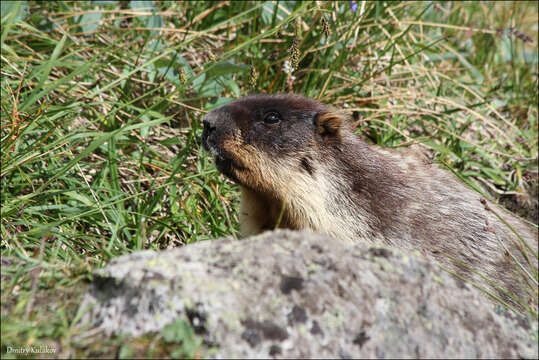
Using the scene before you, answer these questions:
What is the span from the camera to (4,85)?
432 cm

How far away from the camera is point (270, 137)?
3924 millimetres

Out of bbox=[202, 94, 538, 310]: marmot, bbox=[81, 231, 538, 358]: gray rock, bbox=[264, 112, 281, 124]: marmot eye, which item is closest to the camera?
bbox=[81, 231, 538, 358]: gray rock

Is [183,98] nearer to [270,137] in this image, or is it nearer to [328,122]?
[270,137]

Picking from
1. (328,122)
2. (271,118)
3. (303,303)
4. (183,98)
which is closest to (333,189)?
(328,122)

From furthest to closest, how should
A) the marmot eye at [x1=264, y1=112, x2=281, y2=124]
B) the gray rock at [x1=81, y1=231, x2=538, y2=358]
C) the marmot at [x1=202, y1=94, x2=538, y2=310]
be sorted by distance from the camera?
the marmot eye at [x1=264, y1=112, x2=281, y2=124]
the marmot at [x1=202, y1=94, x2=538, y2=310]
the gray rock at [x1=81, y1=231, x2=538, y2=358]

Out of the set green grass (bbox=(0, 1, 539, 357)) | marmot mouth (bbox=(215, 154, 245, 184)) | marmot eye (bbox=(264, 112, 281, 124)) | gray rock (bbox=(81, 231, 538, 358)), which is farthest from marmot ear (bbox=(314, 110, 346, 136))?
gray rock (bbox=(81, 231, 538, 358))

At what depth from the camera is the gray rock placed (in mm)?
1905

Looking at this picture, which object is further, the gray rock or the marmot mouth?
the marmot mouth

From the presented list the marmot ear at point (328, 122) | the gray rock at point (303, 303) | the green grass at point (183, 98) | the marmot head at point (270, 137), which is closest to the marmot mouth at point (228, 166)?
the marmot head at point (270, 137)

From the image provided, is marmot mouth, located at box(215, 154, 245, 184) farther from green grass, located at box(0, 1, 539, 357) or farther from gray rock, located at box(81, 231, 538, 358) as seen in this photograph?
gray rock, located at box(81, 231, 538, 358)

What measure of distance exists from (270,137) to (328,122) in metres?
0.43

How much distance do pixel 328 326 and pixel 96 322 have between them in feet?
2.55

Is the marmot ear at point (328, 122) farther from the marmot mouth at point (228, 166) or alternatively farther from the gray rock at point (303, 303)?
the gray rock at point (303, 303)

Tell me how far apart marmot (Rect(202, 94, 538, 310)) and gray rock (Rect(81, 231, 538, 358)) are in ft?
4.86
